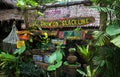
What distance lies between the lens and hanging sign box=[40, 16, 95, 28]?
629cm

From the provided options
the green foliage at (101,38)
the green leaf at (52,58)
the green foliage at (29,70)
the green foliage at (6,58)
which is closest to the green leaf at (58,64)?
the green leaf at (52,58)

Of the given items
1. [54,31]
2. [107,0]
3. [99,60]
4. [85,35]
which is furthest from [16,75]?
[107,0]

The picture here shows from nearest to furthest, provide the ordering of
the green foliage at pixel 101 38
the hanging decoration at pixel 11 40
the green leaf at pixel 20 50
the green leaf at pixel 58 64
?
1. the green foliage at pixel 101 38
2. the green leaf at pixel 58 64
3. the green leaf at pixel 20 50
4. the hanging decoration at pixel 11 40

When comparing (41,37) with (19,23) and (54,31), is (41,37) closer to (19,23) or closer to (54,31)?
(54,31)

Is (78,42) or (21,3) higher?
(21,3)

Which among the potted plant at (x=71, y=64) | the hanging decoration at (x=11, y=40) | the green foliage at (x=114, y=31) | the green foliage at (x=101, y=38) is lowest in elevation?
the potted plant at (x=71, y=64)

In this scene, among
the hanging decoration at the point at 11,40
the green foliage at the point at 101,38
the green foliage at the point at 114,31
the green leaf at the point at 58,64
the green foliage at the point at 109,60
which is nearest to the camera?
the green foliage at the point at 114,31

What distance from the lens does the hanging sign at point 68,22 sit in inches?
248

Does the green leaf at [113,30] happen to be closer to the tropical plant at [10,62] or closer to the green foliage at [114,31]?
the green foliage at [114,31]

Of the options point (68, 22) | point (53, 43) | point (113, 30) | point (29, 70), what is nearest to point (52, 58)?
point (53, 43)

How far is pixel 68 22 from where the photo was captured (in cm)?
665

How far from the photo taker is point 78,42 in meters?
6.68

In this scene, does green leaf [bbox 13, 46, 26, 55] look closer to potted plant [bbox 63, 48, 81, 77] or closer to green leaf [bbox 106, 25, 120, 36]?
potted plant [bbox 63, 48, 81, 77]

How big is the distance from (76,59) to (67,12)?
4.97 feet
